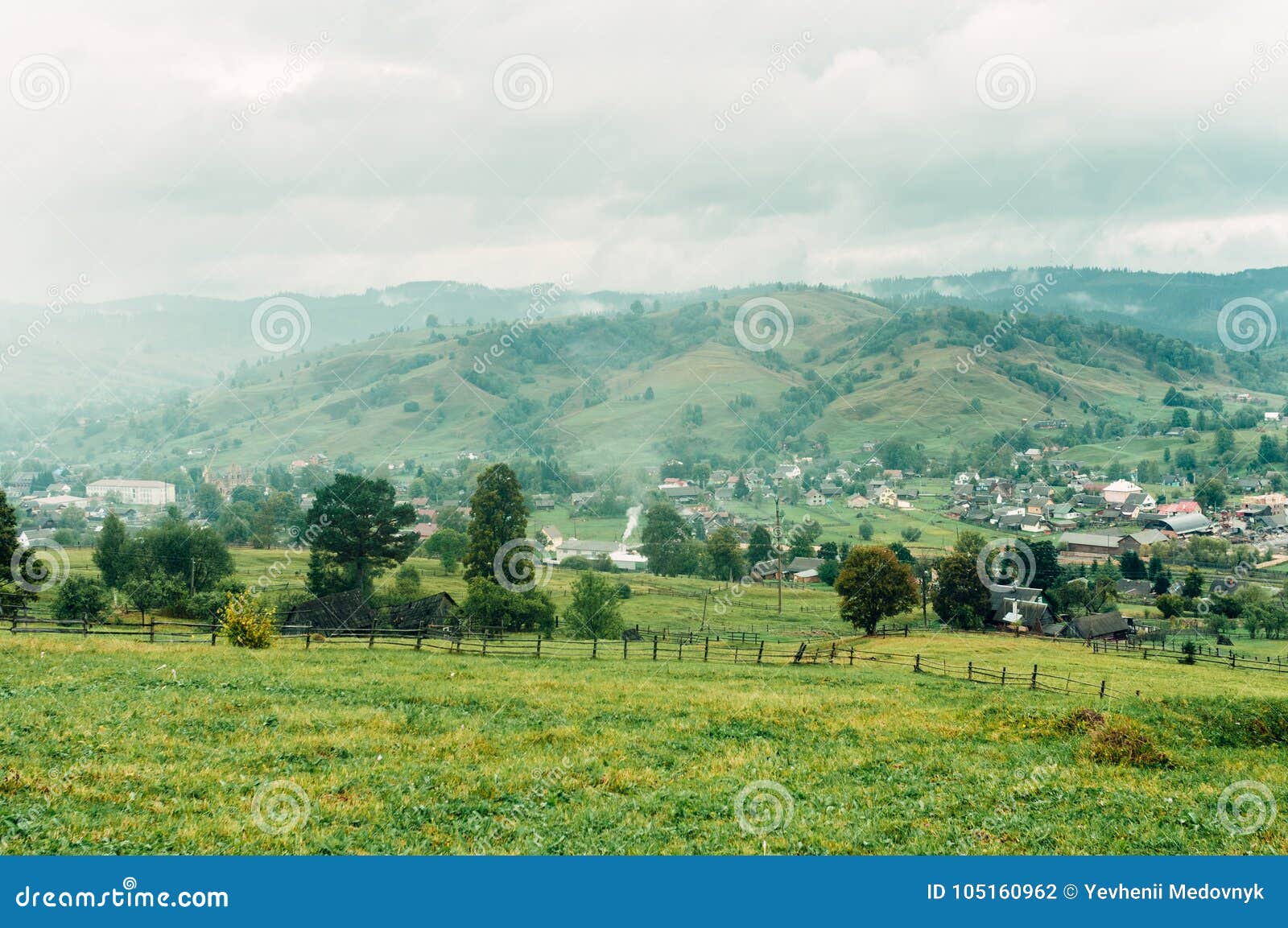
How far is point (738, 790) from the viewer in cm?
1658

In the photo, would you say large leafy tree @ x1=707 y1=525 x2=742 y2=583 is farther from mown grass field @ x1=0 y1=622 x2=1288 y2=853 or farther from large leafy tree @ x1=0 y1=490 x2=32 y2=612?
mown grass field @ x1=0 y1=622 x2=1288 y2=853

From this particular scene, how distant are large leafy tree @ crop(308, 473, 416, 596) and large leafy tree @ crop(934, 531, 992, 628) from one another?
47.7 m

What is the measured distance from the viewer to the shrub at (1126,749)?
2042 centimetres

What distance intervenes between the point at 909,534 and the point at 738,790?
13028 cm

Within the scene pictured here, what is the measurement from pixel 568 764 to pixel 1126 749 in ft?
44.6

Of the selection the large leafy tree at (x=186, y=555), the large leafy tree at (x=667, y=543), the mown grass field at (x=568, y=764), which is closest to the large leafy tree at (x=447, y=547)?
the large leafy tree at (x=186, y=555)

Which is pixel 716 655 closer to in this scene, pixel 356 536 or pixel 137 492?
pixel 356 536

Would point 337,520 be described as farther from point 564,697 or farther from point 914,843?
point 914,843

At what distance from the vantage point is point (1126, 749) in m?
20.7

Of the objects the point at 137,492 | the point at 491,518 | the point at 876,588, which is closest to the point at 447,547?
the point at 491,518

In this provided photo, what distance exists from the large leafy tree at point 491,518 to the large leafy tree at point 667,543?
49316 millimetres

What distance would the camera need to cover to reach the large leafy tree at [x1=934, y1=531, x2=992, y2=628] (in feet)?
253

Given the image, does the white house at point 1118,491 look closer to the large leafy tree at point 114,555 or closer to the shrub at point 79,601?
the large leafy tree at point 114,555

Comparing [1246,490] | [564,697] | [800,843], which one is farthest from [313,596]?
[1246,490]
